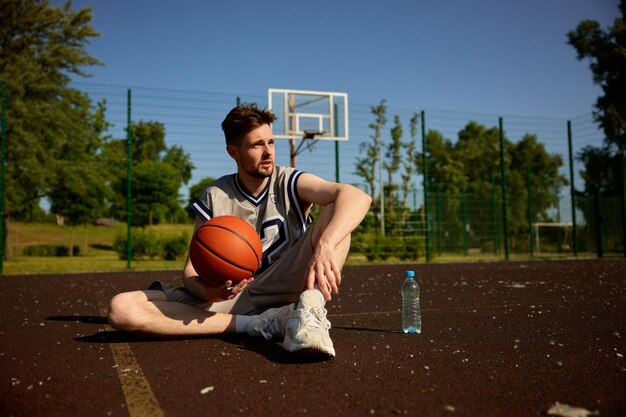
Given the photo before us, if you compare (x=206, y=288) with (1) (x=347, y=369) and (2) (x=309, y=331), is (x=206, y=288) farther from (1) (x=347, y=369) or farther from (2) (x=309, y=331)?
(1) (x=347, y=369)

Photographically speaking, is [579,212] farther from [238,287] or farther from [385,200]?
[238,287]

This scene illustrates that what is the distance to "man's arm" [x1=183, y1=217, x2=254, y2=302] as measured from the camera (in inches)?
113

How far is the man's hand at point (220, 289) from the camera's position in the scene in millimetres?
2848

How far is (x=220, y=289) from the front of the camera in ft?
9.52

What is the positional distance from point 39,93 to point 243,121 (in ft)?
66.9

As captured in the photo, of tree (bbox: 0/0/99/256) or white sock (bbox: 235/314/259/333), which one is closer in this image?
white sock (bbox: 235/314/259/333)

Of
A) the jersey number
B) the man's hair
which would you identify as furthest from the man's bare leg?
the man's hair

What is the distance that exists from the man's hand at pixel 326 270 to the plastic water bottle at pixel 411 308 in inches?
39.8

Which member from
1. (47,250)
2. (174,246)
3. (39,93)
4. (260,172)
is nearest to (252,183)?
(260,172)

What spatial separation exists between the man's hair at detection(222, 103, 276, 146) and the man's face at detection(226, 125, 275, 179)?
0.03 metres

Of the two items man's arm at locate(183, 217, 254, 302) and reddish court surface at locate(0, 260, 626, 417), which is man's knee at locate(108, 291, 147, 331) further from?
man's arm at locate(183, 217, 254, 302)

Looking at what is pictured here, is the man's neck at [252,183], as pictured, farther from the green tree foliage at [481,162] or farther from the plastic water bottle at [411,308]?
the green tree foliage at [481,162]

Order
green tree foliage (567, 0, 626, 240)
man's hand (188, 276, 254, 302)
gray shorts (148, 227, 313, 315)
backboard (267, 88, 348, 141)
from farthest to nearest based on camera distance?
green tree foliage (567, 0, 626, 240), backboard (267, 88, 348, 141), gray shorts (148, 227, 313, 315), man's hand (188, 276, 254, 302)

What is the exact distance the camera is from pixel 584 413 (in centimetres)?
165
